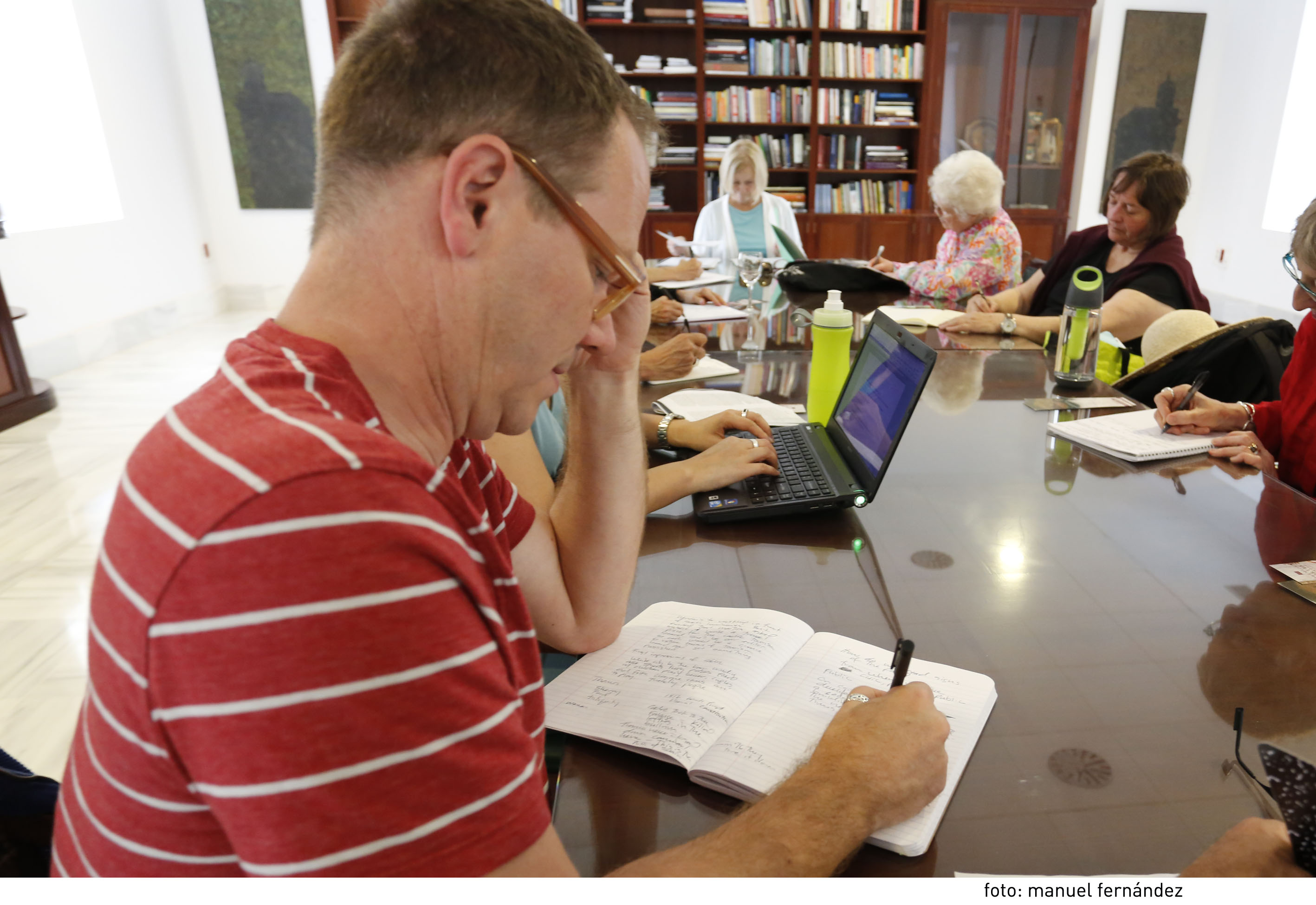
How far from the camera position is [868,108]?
5.64 meters

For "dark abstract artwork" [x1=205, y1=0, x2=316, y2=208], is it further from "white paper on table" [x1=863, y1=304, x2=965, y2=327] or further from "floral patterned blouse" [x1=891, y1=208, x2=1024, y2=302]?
"white paper on table" [x1=863, y1=304, x2=965, y2=327]

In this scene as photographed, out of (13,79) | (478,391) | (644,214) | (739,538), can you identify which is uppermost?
(13,79)

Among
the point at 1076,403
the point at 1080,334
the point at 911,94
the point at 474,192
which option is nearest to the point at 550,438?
the point at 474,192

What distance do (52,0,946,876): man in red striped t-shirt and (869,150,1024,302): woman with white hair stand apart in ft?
9.01

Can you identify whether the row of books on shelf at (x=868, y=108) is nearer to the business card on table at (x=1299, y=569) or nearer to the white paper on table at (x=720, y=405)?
the white paper on table at (x=720, y=405)

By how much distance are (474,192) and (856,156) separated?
5785 mm

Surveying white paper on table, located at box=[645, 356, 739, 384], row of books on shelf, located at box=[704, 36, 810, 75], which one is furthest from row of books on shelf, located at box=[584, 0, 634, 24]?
white paper on table, located at box=[645, 356, 739, 384]

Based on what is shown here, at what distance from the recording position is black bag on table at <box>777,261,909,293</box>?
3021mm

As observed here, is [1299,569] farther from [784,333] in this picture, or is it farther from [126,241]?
[126,241]

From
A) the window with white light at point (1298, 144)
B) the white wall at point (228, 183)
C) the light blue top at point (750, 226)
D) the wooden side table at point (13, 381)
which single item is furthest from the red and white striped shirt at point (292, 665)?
the window with white light at point (1298, 144)

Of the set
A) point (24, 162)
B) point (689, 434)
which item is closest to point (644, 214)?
point (689, 434)

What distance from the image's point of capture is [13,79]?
4.32 metres

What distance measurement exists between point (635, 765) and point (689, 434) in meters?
0.80
